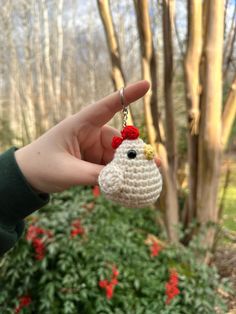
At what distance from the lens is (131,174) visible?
2.40 ft

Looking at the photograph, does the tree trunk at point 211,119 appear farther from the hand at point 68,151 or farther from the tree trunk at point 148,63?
the hand at point 68,151

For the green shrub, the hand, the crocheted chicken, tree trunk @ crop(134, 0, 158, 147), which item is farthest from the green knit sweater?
tree trunk @ crop(134, 0, 158, 147)

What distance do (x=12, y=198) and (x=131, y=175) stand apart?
272 millimetres

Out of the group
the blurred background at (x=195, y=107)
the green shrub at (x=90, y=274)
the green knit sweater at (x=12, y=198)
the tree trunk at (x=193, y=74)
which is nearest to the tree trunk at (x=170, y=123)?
the blurred background at (x=195, y=107)

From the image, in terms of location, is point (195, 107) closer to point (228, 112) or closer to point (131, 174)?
point (228, 112)

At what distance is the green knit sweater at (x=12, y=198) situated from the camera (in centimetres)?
81

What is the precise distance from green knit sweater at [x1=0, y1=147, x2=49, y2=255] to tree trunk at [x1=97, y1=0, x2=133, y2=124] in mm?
1555

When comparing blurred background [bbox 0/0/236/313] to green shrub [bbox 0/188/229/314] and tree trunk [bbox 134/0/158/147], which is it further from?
green shrub [bbox 0/188/229/314]

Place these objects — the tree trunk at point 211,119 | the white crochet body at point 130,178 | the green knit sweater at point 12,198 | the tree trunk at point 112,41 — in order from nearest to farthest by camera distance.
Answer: the white crochet body at point 130,178
the green knit sweater at point 12,198
the tree trunk at point 211,119
the tree trunk at point 112,41

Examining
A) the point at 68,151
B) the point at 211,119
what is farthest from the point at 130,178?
the point at 211,119

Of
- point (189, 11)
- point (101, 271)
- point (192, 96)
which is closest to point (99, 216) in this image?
point (101, 271)

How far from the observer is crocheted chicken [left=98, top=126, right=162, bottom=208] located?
0.71 meters

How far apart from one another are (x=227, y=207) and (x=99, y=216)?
0.95m

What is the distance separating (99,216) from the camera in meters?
2.30
